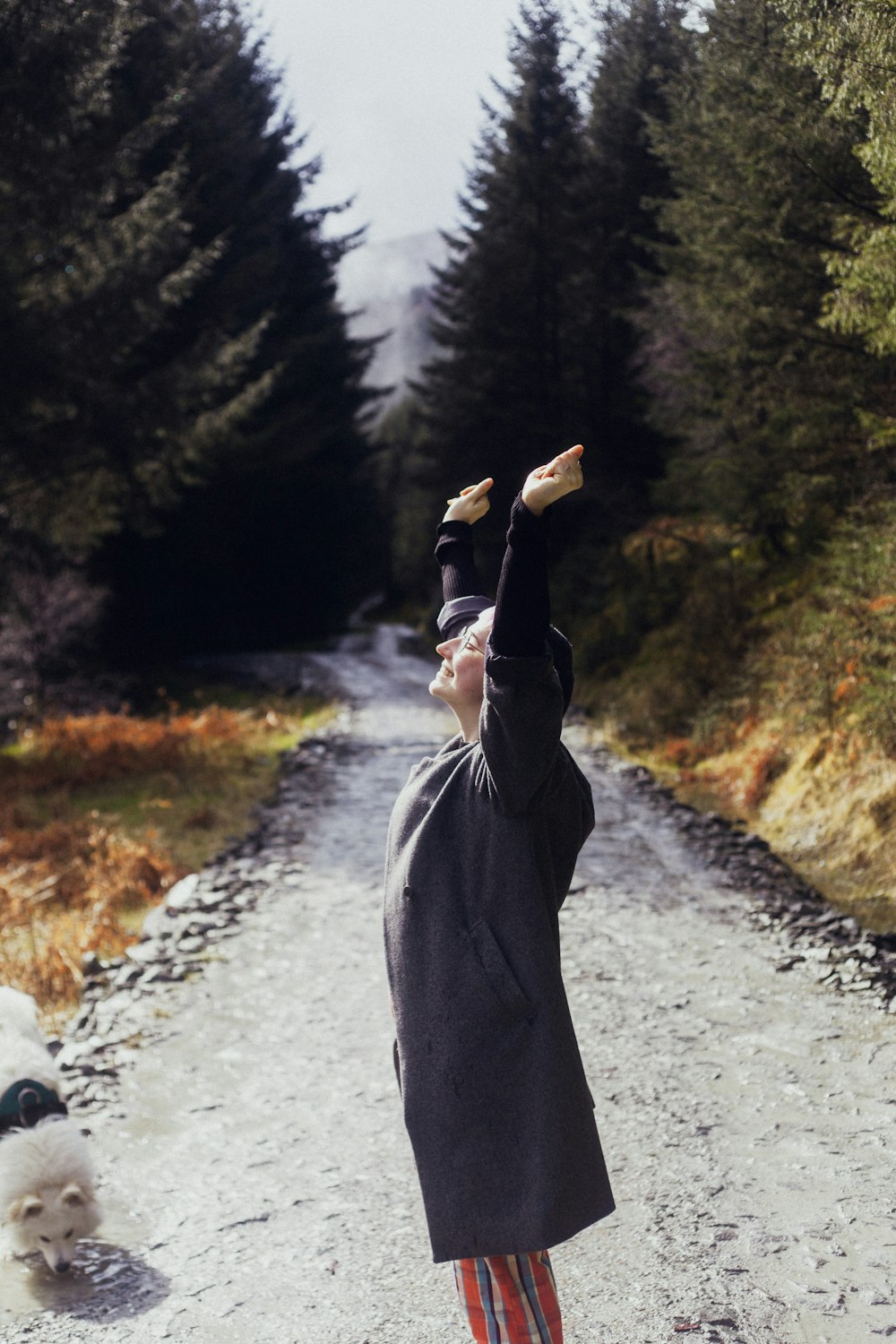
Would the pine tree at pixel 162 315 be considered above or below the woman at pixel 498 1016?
above

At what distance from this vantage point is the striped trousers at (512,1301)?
247cm

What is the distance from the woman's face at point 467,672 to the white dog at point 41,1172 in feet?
8.89

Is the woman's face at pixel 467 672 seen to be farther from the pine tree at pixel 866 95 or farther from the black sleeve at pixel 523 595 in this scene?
the pine tree at pixel 866 95

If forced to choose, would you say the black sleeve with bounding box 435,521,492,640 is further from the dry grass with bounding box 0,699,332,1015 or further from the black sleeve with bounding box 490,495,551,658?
the dry grass with bounding box 0,699,332,1015

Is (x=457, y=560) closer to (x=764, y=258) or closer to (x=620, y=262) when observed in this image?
(x=764, y=258)

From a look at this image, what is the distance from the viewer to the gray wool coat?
2414mm

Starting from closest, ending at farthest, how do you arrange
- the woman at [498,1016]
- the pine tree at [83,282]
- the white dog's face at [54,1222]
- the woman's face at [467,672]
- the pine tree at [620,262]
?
the woman at [498,1016] → the woman's face at [467,672] → the white dog's face at [54,1222] → the pine tree at [83,282] → the pine tree at [620,262]

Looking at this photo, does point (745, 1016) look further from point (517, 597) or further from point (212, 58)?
point (212, 58)

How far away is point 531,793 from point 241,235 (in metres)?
28.4

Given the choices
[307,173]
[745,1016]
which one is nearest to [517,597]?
[745,1016]

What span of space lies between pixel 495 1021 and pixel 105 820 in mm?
10035

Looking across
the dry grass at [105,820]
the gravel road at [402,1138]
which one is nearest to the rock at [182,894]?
the gravel road at [402,1138]

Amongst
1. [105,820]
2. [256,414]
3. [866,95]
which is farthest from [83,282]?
[256,414]

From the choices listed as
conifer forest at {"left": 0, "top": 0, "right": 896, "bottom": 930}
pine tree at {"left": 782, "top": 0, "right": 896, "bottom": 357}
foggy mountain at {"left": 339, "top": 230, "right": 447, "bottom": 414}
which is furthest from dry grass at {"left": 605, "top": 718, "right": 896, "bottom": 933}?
foggy mountain at {"left": 339, "top": 230, "right": 447, "bottom": 414}
